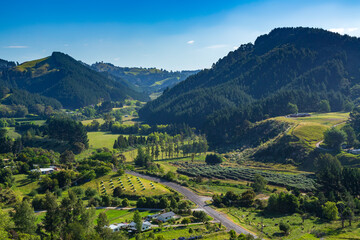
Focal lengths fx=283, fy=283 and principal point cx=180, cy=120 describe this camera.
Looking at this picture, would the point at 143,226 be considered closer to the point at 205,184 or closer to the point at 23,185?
the point at 205,184

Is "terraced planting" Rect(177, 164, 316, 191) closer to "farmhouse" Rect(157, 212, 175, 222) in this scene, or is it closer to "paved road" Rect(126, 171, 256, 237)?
"paved road" Rect(126, 171, 256, 237)

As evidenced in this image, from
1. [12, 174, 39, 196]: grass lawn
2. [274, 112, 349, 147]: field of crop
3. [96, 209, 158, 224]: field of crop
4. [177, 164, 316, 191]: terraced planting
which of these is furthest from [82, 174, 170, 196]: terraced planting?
[274, 112, 349, 147]: field of crop

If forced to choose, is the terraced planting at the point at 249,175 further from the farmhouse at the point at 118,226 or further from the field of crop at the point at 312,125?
the farmhouse at the point at 118,226

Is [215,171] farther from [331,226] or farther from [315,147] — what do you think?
[331,226]

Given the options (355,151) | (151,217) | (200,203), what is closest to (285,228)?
(200,203)

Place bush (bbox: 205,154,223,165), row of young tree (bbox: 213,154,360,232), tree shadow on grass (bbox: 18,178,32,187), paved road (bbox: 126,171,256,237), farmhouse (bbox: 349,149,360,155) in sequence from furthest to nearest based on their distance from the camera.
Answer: bush (bbox: 205,154,223,165) → farmhouse (bbox: 349,149,360,155) → tree shadow on grass (bbox: 18,178,32,187) → row of young tree (bbox: 213,154,360,232) → paved road (bbox: 126,171,256,237)

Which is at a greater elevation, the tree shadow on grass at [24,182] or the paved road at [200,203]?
the tree shadow on grass at [24,182]

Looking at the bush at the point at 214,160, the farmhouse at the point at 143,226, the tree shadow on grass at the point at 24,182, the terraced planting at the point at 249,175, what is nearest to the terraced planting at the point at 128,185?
the tree shadow on grass at the point at 24,182
